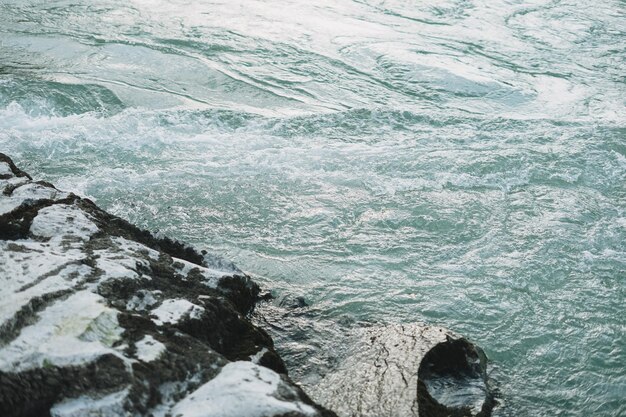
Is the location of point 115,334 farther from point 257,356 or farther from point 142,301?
point 257,356

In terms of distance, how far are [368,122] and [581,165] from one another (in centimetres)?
256

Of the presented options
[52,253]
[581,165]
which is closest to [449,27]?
[581,165]

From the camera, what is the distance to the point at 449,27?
1241cm

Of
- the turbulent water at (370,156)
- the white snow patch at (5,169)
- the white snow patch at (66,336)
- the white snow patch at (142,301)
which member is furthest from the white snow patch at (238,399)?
the white snow patch at (5,169)

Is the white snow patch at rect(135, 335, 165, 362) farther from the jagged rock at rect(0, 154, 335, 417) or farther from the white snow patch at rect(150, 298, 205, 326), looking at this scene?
the white snow patch at rect(150, 298, 205, 326)

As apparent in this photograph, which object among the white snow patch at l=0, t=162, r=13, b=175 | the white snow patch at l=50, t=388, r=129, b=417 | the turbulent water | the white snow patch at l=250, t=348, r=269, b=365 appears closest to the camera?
the white snow patch at l=50, t=388, r=129, b=417

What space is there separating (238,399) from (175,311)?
0.79m

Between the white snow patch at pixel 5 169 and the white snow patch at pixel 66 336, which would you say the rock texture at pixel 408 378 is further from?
the white snow patch at pixel 5 169

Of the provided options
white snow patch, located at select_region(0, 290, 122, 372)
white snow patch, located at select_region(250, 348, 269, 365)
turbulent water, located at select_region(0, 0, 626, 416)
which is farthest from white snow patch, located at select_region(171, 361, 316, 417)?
turbulent water, located at select_region(0, 0, 626, 416)

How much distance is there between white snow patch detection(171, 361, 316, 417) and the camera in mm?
2484

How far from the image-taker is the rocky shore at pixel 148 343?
252cm

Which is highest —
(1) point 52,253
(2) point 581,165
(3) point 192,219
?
(1) point 52,253

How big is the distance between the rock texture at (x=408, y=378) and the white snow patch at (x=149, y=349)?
1.01 meters

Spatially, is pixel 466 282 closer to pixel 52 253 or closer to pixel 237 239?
pixel 237 239
